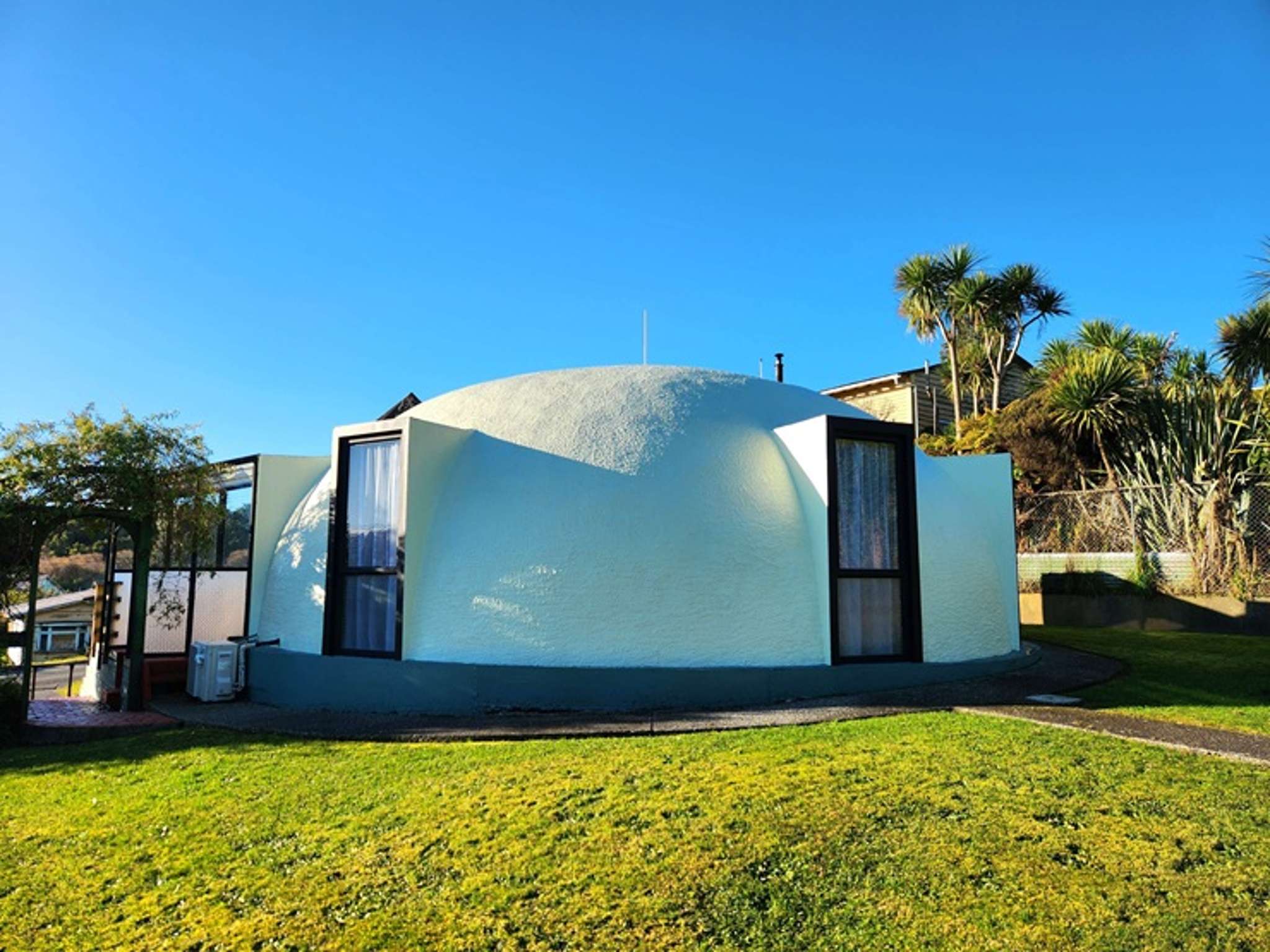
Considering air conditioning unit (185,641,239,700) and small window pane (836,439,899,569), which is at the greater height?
small window pane (836,439,899,569)

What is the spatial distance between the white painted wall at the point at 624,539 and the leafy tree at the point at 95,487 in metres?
1.67

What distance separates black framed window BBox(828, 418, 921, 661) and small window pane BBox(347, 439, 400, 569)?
5.07m

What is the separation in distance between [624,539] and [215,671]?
5.43 meters

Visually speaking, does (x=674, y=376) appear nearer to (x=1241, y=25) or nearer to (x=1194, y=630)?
(x=1241, y=25)

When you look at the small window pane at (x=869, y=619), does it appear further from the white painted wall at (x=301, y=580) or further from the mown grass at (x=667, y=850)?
the white painted wall at (x=301, y=580)

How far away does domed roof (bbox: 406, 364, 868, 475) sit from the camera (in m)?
9.69

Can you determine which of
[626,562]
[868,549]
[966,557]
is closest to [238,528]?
[626,562]

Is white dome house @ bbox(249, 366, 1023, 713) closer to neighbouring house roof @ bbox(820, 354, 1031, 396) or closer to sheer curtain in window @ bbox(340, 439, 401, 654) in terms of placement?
sheer curtain in window @ bbox(340, 439, 401, 654)

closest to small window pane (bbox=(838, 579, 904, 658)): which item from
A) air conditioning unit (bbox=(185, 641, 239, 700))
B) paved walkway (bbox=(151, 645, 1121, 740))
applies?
paved walkway (bbox=(151, 645, 1121, 740))

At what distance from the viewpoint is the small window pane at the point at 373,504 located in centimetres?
959

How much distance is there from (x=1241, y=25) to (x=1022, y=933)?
24.7 ft

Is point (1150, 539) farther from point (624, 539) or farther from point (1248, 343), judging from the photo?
point (624, 539)

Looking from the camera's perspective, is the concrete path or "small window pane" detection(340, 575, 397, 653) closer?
the concrete path

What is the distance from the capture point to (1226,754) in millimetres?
6020
